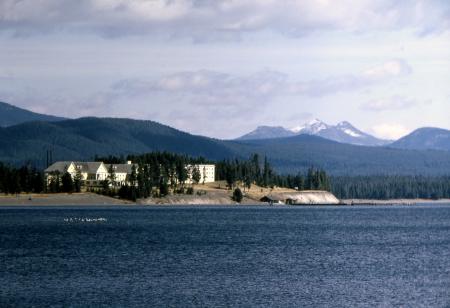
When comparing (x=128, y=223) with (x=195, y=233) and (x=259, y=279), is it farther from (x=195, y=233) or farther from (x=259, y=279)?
(x=259, y=279)

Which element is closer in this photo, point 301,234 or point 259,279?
point 259,279

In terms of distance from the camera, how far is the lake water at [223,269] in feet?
186

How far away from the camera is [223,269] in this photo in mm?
71812

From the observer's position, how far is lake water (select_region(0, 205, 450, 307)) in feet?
186

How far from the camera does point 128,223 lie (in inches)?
5763

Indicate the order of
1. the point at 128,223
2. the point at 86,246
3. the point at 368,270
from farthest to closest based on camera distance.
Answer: the point at 128,223 → the point at 86,246 → the point at 368,270

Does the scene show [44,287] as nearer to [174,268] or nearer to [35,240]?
[174,268]

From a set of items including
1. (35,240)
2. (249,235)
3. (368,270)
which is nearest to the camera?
(368,270)

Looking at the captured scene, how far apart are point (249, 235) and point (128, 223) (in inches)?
1422

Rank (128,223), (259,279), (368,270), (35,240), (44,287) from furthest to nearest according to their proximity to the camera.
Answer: (128,223) → (35,240) → (368,270) → (259,279) → (44,287)

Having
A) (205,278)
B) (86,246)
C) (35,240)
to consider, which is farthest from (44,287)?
(35,240)

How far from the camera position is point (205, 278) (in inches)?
2594

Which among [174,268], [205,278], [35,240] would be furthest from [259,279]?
[35,240]

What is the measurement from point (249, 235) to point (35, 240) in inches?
992
